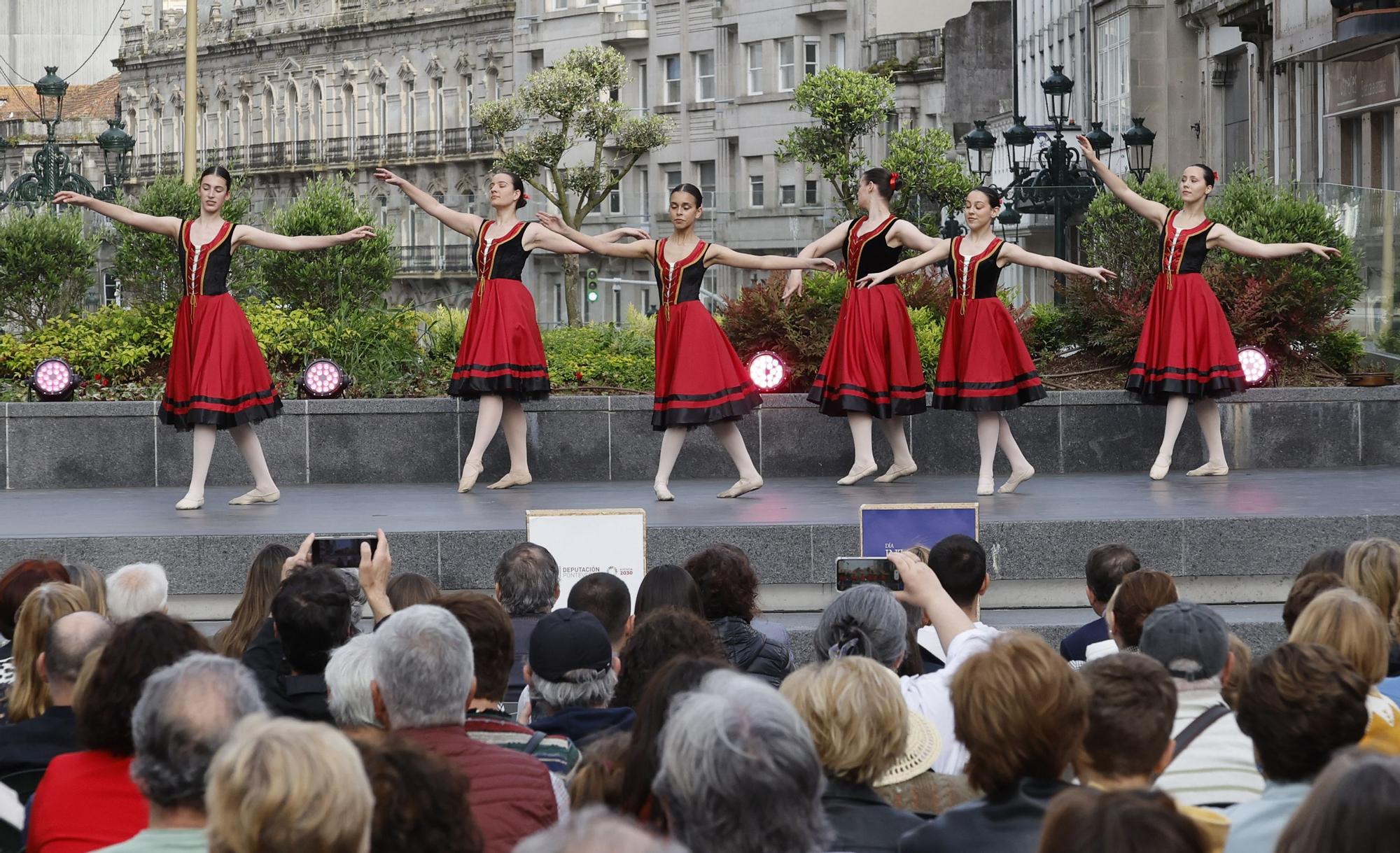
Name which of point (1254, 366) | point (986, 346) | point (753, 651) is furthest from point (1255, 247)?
point (753, 651)

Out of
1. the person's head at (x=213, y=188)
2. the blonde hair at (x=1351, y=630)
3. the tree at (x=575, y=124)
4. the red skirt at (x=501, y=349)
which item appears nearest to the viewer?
the blonde hair at (x=1351, y=630)

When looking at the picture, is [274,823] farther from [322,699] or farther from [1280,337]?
[1280,337]

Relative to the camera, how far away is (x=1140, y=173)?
22641 millimetres

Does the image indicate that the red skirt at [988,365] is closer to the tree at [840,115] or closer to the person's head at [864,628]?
the person's head at [864,628]

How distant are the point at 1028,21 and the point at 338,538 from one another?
4676 centimetres

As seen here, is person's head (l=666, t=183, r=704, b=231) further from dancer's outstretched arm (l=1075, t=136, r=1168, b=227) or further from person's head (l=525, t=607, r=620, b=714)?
person's head (l=525, t=607, r=620, b=714)

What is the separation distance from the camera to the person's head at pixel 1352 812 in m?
2.87

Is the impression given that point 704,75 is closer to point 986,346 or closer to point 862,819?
point 986,346

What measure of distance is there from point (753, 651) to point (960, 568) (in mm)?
990

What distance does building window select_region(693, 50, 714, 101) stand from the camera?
2532 inches

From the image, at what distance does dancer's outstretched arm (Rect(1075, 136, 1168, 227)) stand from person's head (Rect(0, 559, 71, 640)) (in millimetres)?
7451

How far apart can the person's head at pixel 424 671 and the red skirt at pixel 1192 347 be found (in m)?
9.05

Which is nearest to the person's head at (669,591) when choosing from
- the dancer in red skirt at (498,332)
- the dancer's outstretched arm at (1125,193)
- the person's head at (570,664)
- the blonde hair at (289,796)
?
the person's head at (570,664)

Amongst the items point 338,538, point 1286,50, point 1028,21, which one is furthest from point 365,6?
point 338,538
